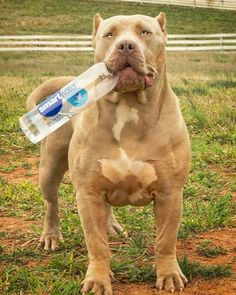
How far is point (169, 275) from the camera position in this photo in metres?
3.91

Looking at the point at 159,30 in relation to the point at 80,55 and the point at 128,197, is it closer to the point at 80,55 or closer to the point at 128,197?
the point at 128,197

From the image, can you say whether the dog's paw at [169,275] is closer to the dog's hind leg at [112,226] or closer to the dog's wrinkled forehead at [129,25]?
the dog's hind leg at [112,226]

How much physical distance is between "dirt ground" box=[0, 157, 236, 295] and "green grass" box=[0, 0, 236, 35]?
70.3 feet

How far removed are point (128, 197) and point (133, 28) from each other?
3.39 feet

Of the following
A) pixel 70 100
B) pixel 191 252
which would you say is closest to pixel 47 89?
pixel 70 100

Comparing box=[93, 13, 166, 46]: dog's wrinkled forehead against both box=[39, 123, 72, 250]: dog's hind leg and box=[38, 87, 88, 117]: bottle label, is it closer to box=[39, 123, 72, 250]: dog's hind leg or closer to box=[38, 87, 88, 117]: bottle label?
box=[38, 87, 88, 117]: bottle label

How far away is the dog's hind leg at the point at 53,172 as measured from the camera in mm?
4641

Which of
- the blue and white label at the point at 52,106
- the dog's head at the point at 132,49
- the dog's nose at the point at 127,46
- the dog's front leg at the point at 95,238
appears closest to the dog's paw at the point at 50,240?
the dog's front leg at the point at 95,238

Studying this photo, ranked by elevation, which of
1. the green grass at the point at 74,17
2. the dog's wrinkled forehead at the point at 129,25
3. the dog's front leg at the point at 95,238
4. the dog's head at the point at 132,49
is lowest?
the green grass at the point at 74,17

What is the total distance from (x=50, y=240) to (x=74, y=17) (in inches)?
916

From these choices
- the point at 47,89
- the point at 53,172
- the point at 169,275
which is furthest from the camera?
the point at 47,89

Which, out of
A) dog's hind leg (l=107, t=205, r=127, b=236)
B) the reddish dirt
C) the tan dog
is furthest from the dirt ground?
dog's hind leg (l=107, t=205, r=127, b=236)

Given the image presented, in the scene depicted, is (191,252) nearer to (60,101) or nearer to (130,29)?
(60,101)

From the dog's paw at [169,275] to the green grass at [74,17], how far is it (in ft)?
74.2
